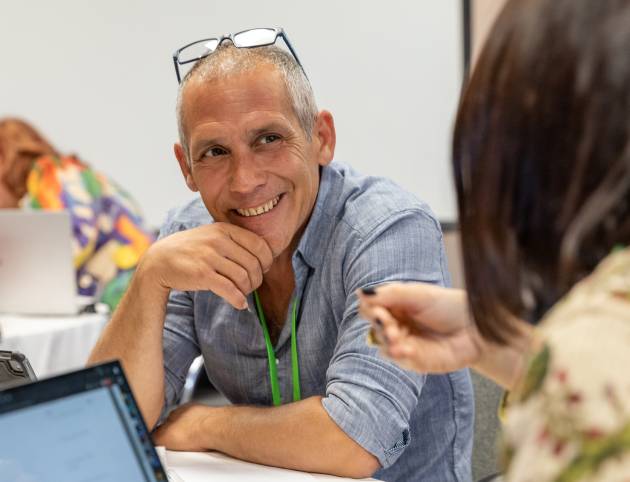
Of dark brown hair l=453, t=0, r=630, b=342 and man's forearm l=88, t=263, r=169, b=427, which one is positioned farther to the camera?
man's forearm l=88, t=263, r=169, b=427

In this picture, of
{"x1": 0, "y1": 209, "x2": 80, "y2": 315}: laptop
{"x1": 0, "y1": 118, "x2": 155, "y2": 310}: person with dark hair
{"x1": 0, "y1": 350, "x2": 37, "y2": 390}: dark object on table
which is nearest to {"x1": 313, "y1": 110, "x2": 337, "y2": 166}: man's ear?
{"x1": 0, "y1": 350, "x2": 37, "y2": 390}: dark object on table

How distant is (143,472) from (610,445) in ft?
2.15

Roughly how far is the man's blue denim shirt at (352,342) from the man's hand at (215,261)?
0.11 meters

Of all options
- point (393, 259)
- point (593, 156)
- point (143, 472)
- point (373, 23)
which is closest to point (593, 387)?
point (593, 156)

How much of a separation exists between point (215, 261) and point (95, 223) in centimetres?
262

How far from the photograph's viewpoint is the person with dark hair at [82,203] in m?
4.22

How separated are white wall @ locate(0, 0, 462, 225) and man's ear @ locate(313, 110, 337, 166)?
2924 mm

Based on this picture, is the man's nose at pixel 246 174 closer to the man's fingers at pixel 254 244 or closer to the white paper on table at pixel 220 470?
the man's fingers at pixel 254 244

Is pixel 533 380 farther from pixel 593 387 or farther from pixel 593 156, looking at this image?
pixel 593 156

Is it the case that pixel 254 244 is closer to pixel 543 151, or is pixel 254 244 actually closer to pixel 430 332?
pixel 430 332

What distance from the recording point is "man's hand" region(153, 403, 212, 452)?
171cm

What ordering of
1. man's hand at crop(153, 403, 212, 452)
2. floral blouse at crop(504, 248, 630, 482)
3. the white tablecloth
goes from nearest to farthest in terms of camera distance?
floral blouse at crop(504, 248, 630, 482)
man's hand at crop(153, 403, 212, 452)
the white tablecloth

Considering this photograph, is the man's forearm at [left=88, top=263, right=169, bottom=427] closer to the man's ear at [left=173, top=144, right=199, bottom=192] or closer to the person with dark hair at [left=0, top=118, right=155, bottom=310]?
the man's ear at [left=173, top=144, right=199, bottom=192]

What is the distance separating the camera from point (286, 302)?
77.8 inches
